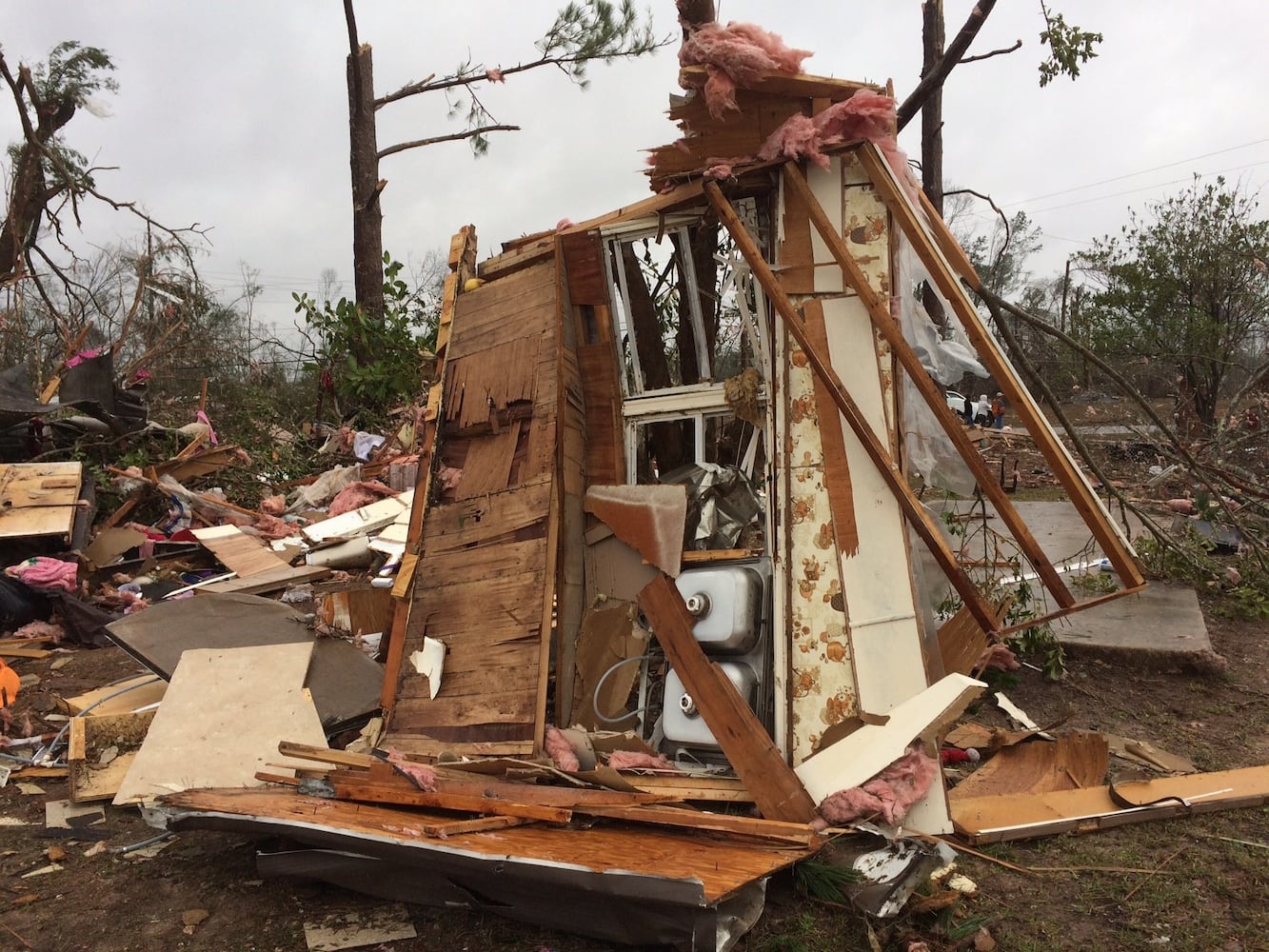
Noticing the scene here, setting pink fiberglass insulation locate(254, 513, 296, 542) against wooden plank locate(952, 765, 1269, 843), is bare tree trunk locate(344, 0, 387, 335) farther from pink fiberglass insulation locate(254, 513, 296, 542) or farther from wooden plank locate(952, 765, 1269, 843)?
wooden plank locate(952, 765, 1269, 843)

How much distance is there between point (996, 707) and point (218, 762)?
399 cm

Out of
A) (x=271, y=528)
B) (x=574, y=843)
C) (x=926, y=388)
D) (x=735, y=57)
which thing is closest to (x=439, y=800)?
(x=574, y=843)

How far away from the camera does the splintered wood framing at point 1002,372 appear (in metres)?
3.34

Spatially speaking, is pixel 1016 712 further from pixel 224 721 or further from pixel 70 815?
pixel 70 815

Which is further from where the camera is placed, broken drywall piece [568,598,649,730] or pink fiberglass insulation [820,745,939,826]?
broken drywall piece [568,598,649,730]

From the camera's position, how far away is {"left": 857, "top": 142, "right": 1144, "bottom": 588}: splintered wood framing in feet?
11.0

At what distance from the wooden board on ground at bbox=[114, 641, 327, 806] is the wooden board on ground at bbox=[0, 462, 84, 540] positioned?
10.9ft

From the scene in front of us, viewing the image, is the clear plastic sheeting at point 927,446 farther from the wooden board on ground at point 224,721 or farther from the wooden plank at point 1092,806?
the wooden board on ground at point 224,721

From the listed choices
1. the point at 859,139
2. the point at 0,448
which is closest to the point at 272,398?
the point at 0,448

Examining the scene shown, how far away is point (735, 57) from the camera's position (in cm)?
371

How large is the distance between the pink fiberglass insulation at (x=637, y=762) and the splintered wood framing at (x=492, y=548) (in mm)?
356

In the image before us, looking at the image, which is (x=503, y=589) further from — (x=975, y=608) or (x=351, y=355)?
A: (x=351, y=355)

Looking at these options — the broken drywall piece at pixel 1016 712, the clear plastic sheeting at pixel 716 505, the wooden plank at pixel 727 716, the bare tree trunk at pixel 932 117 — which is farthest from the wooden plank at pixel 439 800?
the bare tree trunk at pixel 932 117

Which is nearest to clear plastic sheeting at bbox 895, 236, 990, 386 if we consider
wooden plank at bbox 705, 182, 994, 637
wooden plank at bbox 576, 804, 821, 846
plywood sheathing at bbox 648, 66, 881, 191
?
wooden plank at bbox 705, 182, 994, 637
